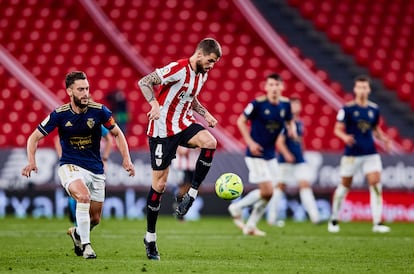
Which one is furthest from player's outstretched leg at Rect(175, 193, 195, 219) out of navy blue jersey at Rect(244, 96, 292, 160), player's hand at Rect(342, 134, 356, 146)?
player's hand at Rect(342, 134, 356, 146)

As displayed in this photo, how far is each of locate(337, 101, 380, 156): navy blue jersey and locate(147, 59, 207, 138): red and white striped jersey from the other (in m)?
5.96

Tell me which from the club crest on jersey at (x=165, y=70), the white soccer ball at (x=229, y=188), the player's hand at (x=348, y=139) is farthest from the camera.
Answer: the player's hand at (x=348, y=139)

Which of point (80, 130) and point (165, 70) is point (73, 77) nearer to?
point (80, 130)

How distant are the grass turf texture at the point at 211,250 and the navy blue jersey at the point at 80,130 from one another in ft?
3.57

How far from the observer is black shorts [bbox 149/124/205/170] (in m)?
10.5

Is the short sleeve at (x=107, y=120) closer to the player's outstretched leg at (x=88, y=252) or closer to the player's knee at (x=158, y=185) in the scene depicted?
the player's knee at (x=158, y=185)

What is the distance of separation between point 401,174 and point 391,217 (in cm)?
92

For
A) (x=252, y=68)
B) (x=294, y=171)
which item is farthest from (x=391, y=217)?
(x=252, y=68)

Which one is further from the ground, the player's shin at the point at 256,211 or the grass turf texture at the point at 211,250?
the player's shin at the point at 256,211

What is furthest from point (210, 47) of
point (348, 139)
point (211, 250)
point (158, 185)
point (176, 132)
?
point (348, 139)

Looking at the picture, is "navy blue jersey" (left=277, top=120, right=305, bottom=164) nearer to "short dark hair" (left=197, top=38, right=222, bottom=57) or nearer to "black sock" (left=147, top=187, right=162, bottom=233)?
"black sock" (left=147, top=187, right=162, bottom=233)

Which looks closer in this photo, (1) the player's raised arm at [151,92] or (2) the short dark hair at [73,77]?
(1) the player's raised arm at [151,92]

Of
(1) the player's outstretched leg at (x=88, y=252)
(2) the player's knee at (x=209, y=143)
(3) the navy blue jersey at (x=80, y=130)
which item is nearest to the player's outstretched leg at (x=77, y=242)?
(1) the player's outstretched leg at (x=88, y=252)

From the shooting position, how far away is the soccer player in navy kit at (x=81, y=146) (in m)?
10.1
